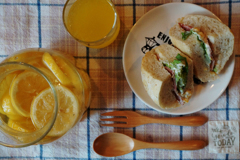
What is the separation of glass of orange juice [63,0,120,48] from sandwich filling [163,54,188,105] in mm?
335

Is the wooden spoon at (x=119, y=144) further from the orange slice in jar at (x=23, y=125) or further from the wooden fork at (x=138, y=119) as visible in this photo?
the orange slice in jar at (x=23, y=125)

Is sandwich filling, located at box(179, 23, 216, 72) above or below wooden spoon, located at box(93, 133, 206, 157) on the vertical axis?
above

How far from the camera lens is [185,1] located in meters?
1.12

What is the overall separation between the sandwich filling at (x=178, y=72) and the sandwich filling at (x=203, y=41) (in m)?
0.13

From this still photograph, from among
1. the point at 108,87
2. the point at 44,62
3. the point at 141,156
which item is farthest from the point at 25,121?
the point at 141,156

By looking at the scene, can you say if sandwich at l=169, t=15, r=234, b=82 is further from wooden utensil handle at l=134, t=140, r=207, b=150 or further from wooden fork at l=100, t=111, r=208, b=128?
wooden utensil handle at l=134, t=140, r=207, b=150

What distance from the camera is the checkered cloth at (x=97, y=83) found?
3.73ft

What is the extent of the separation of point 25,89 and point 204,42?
2.86ft

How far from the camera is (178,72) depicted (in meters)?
0.96

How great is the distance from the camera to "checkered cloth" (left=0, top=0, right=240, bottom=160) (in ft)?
3.73

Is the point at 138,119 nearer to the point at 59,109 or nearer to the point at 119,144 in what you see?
the point at 119,144

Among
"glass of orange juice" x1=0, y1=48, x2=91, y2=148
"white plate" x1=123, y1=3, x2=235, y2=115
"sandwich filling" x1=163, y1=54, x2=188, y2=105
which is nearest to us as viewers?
"glass of orange juice" x1=0, y1=48, x2=91, y2=148

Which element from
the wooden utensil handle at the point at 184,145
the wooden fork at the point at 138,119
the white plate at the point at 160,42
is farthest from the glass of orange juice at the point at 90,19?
the wooden utensil handle at the point at 184,145

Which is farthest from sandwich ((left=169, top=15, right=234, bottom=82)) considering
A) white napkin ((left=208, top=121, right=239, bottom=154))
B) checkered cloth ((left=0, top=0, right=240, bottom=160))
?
white napkin ((left=208, top=121, right=239, bottom=154))
